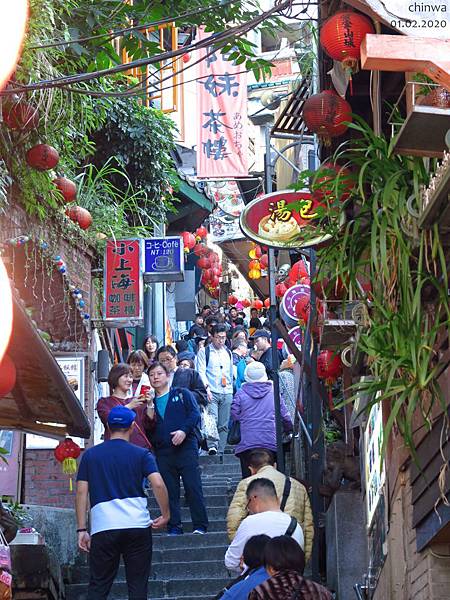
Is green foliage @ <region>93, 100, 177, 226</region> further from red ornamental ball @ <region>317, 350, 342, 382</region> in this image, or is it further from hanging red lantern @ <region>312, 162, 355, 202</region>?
hanging red lantern @ <region>312, 162, 355, 202</region>

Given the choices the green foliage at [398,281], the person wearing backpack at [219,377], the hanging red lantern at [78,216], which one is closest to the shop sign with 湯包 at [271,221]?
the hanging red lantern at [78,216]

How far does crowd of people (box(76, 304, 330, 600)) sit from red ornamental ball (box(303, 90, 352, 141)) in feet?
8.53

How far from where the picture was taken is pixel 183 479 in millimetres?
12109

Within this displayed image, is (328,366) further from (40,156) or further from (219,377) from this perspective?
(219,377)

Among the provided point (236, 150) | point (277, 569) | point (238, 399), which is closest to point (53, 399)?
point (277, 569)

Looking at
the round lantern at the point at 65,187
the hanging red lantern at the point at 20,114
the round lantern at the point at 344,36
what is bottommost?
the round lantern at the point at 65,187

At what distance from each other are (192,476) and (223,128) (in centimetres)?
1274

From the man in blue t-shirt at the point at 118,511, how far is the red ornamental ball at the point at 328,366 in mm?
2494

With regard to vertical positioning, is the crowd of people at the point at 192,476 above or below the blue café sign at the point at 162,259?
below

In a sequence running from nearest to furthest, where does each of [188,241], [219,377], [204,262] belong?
[219,377], [188,241], [204,262]

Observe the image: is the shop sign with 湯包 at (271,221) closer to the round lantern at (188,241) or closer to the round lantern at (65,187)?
the round lantern at (65,187)

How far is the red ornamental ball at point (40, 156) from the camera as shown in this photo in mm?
Result: 11004

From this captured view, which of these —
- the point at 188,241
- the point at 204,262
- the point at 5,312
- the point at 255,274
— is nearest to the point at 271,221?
the point at 5,312

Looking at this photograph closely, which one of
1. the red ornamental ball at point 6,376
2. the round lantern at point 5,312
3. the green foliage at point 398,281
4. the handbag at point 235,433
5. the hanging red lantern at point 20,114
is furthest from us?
the handbag at point 235,433
